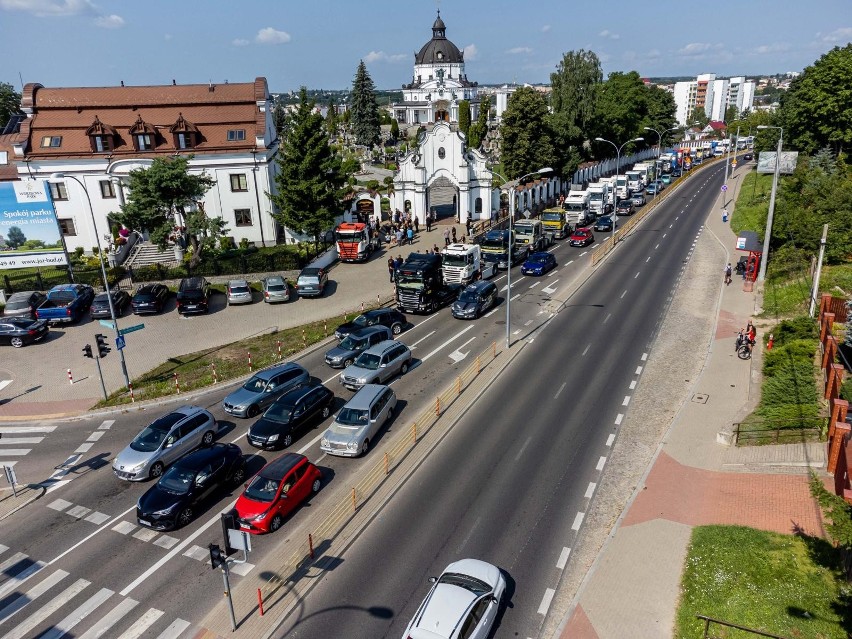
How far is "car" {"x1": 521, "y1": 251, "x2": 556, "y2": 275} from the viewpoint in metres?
46.2

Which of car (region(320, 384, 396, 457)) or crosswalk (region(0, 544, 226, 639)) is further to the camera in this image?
car (region(320, 384, 396, 457))

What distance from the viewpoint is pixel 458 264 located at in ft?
138

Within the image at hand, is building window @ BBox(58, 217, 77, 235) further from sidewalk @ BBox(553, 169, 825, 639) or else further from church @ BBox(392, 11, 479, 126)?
church @ BBox(392, 11, 479, 126)

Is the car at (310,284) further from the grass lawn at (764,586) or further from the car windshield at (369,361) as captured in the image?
the grass lawn at (764,586)

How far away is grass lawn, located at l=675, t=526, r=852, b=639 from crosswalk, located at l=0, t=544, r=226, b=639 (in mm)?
12550

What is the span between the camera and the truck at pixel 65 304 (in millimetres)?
36906

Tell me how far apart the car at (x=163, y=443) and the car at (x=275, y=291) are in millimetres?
17319

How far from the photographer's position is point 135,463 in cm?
2106

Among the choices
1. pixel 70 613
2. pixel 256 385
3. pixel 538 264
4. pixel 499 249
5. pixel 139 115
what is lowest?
pixel 70 613

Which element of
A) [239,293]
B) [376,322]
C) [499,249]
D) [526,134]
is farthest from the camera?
[526,134]

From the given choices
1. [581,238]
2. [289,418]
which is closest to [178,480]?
[289,418]

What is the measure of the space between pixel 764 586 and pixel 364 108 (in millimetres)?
106090

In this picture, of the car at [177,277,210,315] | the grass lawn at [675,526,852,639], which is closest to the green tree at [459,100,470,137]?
the car at [177,277,210,315]

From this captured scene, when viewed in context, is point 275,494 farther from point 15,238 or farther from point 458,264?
point 15,238
